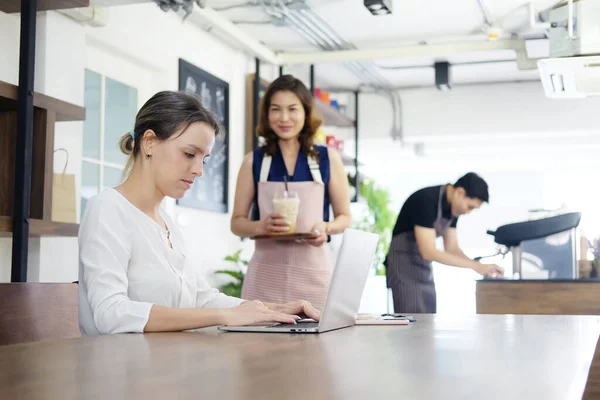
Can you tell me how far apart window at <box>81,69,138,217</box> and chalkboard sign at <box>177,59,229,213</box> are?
0.46 metres

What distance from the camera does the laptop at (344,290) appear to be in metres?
1.49

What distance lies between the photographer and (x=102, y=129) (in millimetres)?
3988

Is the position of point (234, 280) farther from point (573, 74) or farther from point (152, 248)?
point (152, 248)

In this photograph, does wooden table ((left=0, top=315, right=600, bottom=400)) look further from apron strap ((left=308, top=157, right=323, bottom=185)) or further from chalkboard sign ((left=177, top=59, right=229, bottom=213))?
chalkboard sign ((left=177, top=59, right=229, bottom=213))

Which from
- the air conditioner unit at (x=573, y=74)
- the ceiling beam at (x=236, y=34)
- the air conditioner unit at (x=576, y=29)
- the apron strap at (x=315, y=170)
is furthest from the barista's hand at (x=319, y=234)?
the ceiling beam at (x=236, y=34)

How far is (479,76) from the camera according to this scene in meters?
6.70

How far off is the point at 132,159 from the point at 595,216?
718cm

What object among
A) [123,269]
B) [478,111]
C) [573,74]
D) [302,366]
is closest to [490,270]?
[573,74]

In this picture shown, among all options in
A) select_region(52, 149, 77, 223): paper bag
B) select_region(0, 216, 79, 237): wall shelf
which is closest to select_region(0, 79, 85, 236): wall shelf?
select_region(0, 216, 79, 237): wall shelf

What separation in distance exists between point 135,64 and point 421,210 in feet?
5.70

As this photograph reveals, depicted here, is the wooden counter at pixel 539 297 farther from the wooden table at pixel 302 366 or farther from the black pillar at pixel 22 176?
the wooden table at pixel 302 366

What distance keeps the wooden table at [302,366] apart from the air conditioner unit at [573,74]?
8.56 feet

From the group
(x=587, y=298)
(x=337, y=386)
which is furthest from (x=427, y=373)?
(x=587, y=298)

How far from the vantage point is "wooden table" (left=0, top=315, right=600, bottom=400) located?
742mm
